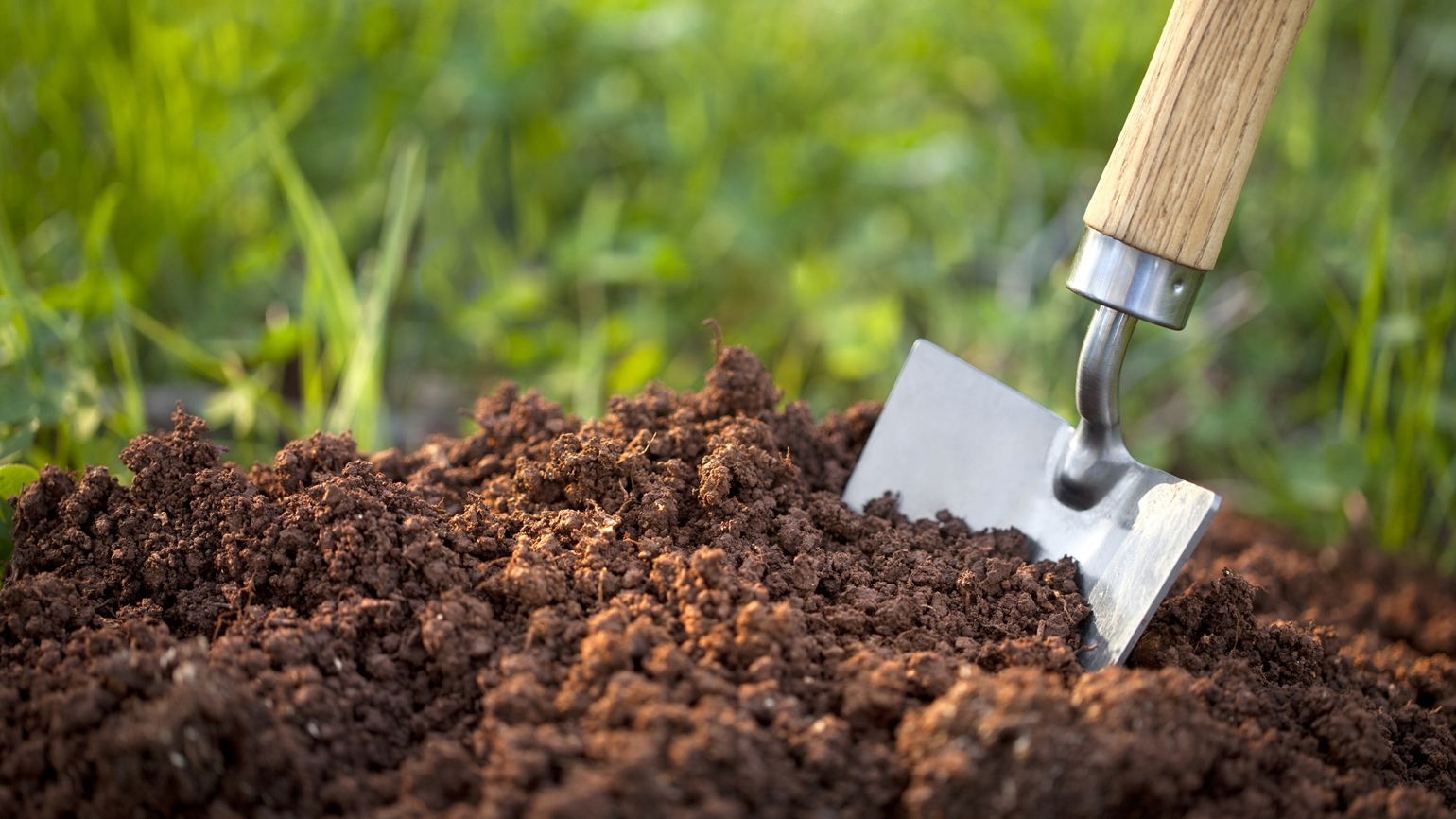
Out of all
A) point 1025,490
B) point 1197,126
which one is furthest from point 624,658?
point 1197,126

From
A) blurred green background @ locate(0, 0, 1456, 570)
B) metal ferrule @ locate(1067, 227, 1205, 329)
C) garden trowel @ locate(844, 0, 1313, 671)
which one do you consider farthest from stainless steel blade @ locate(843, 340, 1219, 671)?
blurred green background @ locate(0, 0, 1456, 570)

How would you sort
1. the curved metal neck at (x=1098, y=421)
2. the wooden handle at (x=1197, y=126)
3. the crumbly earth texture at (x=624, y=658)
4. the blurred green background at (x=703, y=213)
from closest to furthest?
the crumbly earth texture at (x=624, y=658), the wooden handle at (x=1197, y=126), the curved metal neck at (x=1098, y=421), the blurred green background at (x=703, y=213)

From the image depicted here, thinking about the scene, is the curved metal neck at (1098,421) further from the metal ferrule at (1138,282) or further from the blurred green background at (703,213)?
the blurred green background at (703,213)

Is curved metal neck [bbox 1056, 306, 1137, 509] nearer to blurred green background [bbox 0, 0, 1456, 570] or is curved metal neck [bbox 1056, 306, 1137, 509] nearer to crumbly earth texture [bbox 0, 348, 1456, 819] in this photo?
crumbly earth texture [bbox 0, 348, 1456, 819]

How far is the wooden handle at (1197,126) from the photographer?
43.7 inches

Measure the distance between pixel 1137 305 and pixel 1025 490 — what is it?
0.30 metres

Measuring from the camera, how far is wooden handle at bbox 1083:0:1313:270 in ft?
3.64

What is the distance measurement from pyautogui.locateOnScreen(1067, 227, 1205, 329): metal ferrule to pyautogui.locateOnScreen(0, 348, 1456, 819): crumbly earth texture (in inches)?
12.8

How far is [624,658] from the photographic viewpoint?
978 millimetres

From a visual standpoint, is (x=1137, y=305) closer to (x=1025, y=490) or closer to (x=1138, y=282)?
(x=1138, y=282)

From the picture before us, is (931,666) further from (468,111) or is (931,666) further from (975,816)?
(468,111)

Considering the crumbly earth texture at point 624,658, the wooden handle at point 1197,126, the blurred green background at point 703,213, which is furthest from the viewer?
the blurred green background at point 703,213

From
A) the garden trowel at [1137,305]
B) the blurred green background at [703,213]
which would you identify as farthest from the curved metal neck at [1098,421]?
the blurred green background at [703,213]

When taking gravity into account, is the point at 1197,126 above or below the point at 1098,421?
above
